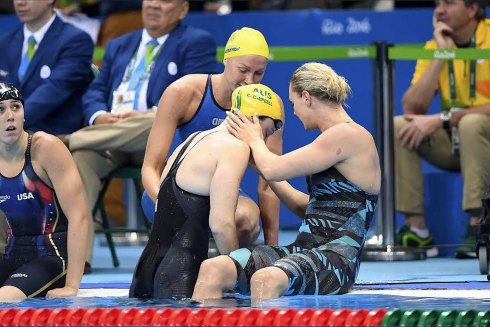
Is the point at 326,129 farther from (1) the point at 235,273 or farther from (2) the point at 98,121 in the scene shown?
(2) the point at 98,121

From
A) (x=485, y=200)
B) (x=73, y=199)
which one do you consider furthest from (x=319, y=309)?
(x=485, y=200)

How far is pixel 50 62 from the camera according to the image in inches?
353

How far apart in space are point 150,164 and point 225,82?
620 mm

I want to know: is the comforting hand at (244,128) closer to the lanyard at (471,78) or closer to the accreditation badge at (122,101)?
the accreditation badge at (122,101)

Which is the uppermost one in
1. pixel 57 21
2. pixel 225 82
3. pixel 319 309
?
pixel 57 21

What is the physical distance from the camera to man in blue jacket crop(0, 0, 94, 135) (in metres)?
8.91

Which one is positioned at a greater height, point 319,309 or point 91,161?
point 91,161

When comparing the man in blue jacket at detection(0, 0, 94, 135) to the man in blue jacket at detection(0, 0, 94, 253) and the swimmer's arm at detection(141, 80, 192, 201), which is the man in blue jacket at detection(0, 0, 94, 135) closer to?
the man in blue jacket at detection(0, 0, 94, 253)

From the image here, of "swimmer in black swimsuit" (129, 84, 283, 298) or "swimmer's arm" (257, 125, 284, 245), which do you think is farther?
"swimmer's arm" (257, 125, 284, 245)

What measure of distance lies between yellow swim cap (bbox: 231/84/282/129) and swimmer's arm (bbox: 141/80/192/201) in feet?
2.84

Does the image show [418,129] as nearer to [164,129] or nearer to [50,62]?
[164,129]

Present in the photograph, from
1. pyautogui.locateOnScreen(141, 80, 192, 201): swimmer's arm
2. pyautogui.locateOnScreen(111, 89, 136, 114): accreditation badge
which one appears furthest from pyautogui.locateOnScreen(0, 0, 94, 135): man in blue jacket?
pyautogui.locateOnScreen(141, 80, 192, 201): swimmer's arm

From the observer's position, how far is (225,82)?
7191 millimetres

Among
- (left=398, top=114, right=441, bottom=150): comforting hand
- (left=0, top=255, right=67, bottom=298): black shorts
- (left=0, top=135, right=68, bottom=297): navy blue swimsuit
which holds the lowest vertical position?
(left=0, top=255, right=67, bottom=298): black shorts
